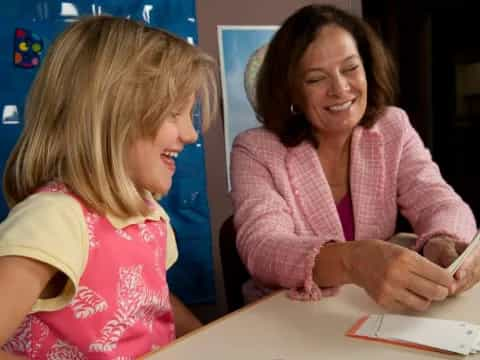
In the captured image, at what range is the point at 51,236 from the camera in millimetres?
817

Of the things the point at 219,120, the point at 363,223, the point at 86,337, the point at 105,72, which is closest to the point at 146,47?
the point at 105,72

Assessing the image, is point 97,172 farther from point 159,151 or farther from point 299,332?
point 299,332

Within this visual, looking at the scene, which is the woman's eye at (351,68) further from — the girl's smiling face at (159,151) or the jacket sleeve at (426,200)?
the girl's smiling face at (159,151)

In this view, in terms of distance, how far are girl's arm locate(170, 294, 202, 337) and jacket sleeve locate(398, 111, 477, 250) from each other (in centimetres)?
56

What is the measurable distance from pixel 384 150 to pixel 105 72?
37.1 inches

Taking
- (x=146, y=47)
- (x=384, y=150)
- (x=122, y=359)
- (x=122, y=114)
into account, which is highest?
(x=146, y=47)

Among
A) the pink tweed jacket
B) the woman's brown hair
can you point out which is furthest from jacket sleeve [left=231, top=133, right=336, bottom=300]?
the woman's brown hair

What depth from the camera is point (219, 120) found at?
2334mm

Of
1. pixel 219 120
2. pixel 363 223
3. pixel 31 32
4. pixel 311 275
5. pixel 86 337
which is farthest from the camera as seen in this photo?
pixel 219 120

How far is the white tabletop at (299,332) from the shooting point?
32.2 inches

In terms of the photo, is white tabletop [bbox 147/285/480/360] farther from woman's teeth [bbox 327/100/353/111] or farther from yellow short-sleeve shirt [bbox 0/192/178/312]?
woman's teeth [bbox 327/100/353/111]

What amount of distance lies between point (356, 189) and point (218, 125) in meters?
0.93

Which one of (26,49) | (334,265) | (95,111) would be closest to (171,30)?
(26,49)

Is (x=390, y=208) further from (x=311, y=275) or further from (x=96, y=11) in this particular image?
(x=96, y=11)
